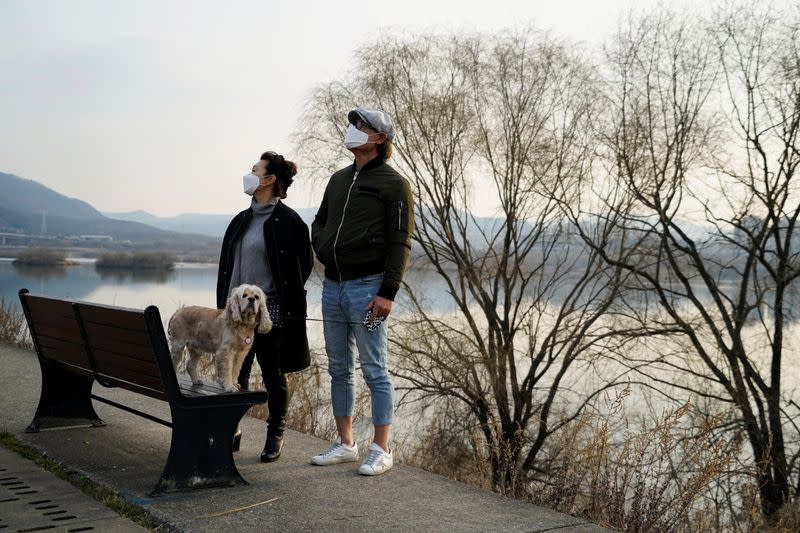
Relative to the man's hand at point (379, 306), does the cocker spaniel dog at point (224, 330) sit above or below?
below

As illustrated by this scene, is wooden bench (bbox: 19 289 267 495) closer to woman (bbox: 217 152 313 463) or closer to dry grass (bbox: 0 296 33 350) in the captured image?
woman (bbox: 217 152 313 463)

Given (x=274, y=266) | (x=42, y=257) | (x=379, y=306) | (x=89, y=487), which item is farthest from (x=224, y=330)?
(x=42, y=257)

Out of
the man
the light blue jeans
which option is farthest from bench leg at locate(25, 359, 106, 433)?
the man

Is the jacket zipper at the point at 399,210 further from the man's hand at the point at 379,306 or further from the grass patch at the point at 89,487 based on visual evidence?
the grass patch at the point at 89,487

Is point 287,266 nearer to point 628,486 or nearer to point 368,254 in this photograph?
point 368,254

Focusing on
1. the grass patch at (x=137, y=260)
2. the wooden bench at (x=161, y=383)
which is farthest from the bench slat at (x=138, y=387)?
the grass patch at (x=137, y=260)

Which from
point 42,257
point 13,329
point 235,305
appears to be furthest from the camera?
point 42,257

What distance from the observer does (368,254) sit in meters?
4.84

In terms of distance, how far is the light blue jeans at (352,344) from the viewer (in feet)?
16.0

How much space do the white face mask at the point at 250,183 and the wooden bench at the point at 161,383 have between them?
1.10 m

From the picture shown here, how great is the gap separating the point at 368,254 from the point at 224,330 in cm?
92

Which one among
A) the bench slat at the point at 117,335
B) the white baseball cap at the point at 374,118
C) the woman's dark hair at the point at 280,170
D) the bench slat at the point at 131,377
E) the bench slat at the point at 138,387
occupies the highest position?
the white baseball cap at the point at 374,118

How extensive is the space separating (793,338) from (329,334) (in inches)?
548

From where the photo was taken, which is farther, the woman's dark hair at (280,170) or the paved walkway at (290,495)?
the woman's dark hair at (280,170)
